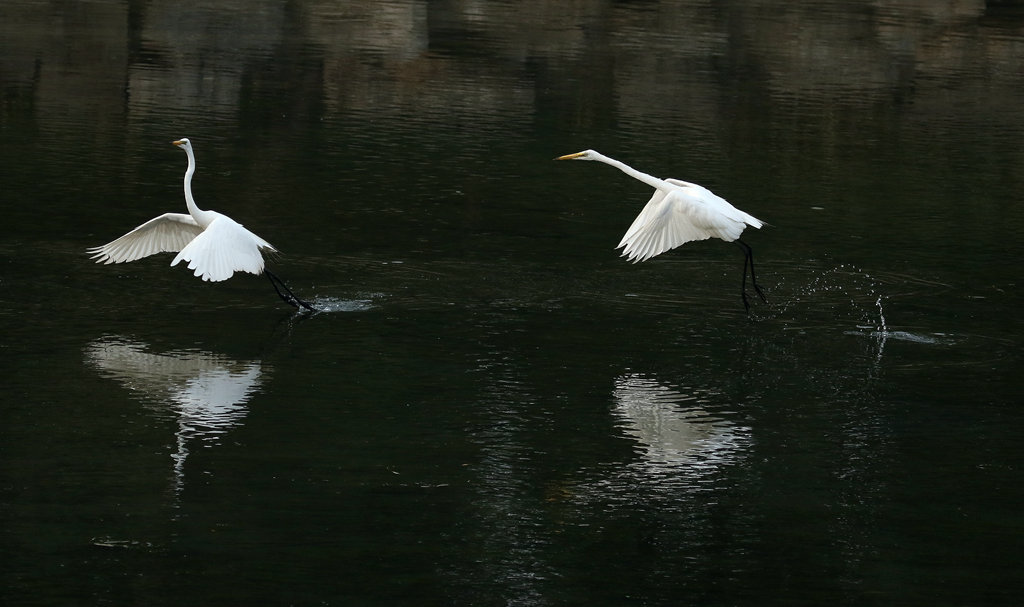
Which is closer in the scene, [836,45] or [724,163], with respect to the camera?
[724,163]

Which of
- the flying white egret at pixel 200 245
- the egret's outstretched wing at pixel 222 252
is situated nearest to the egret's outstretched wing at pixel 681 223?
the flying white egret at pixel 200 245

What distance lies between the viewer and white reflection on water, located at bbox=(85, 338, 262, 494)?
9.90 metres

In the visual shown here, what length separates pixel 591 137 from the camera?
21.2 m

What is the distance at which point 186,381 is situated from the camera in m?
10.7

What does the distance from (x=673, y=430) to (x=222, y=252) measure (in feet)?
12.3

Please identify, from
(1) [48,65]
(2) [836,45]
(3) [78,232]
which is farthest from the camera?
(2) [836,45]

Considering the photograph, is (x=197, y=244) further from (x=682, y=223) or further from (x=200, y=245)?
(x=682, y=223)

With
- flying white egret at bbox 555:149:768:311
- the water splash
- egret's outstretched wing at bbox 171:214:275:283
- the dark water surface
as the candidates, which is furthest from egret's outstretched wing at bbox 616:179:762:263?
egret's outstretched wing at bbox 171:214:275:283

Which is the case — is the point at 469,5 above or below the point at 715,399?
above

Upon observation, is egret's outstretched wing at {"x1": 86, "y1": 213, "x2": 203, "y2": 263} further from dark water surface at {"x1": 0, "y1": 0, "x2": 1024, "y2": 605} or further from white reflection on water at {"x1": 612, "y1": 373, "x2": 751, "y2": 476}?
white reflection on water at {"x1": 612, "y1": 373, "x2": 751, "y2": 476}

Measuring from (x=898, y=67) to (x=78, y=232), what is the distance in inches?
736

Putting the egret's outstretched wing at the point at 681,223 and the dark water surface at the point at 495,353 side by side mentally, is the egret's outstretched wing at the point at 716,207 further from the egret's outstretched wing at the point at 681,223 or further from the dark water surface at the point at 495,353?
the dark water surface at the point at 495,353

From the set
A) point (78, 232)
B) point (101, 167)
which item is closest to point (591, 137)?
point (101, 167)

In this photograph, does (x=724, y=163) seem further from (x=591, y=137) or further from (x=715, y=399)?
(x=715, y=399)
